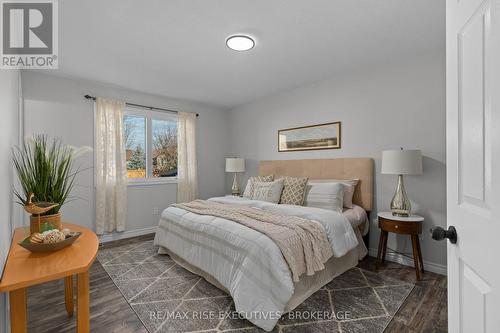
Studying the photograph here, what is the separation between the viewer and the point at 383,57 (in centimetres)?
279

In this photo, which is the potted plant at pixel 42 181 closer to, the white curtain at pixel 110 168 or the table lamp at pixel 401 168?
the white curtain at pixel 110 168

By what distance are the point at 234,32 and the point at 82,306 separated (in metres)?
2.44

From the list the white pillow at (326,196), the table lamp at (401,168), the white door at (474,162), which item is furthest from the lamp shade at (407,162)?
the white door at (474,162)

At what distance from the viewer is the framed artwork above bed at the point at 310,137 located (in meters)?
3.48

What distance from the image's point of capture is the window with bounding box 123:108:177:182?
4.07 m

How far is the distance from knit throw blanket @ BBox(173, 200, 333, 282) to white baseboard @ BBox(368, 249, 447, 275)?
1.24m

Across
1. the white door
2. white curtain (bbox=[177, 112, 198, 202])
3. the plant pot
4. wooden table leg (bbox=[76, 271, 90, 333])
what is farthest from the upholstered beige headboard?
the plant pot

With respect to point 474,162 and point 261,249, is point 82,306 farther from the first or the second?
point 474,162

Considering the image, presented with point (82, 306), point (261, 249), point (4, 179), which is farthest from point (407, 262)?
point (4, 179)

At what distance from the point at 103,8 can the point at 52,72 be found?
199 centimetres

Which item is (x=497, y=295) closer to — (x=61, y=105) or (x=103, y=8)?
(x=103, y=8)

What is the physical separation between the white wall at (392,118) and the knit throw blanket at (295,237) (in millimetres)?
1377

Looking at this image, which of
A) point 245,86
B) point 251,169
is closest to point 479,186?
point 245,86

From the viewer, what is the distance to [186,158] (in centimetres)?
459
